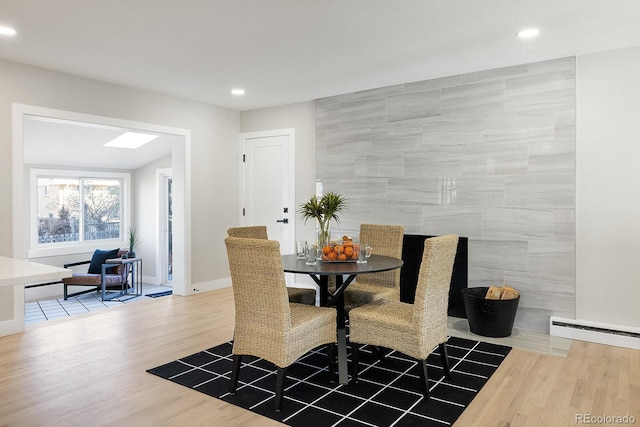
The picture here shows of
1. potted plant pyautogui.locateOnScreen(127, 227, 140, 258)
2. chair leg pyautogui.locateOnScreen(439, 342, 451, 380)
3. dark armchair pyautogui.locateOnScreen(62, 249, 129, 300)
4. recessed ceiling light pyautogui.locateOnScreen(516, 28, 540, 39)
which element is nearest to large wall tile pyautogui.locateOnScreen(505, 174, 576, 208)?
recessed ceiling light pyautogui.locateOnScreen(516, 28, 540, 39)

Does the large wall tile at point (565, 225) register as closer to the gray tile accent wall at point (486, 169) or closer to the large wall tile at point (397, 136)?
the gray tile accent wall at point (486, 169)

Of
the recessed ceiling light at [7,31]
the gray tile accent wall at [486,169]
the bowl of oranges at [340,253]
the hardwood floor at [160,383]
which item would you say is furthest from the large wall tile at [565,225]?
the recessed ceiling light at [7,31]

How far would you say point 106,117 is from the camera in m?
4.70

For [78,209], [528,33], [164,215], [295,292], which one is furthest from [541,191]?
[78,209]

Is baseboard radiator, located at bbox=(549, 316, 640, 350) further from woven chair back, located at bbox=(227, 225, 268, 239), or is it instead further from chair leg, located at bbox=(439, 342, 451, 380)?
woven chair back, located at bbox=(227, 225, 268, 239)

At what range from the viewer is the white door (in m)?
5.86

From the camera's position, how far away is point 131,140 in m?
7.62

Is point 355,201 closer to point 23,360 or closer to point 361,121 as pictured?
point 361,121

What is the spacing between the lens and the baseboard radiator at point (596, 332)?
359 cm

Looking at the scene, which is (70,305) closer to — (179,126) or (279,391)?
(179,126)

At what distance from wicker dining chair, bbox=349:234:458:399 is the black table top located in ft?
0.94

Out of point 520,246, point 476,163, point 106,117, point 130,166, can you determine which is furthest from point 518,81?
point 130,166

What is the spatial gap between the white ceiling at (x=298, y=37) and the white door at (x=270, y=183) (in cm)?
136

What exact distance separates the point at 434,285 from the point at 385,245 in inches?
48.0
